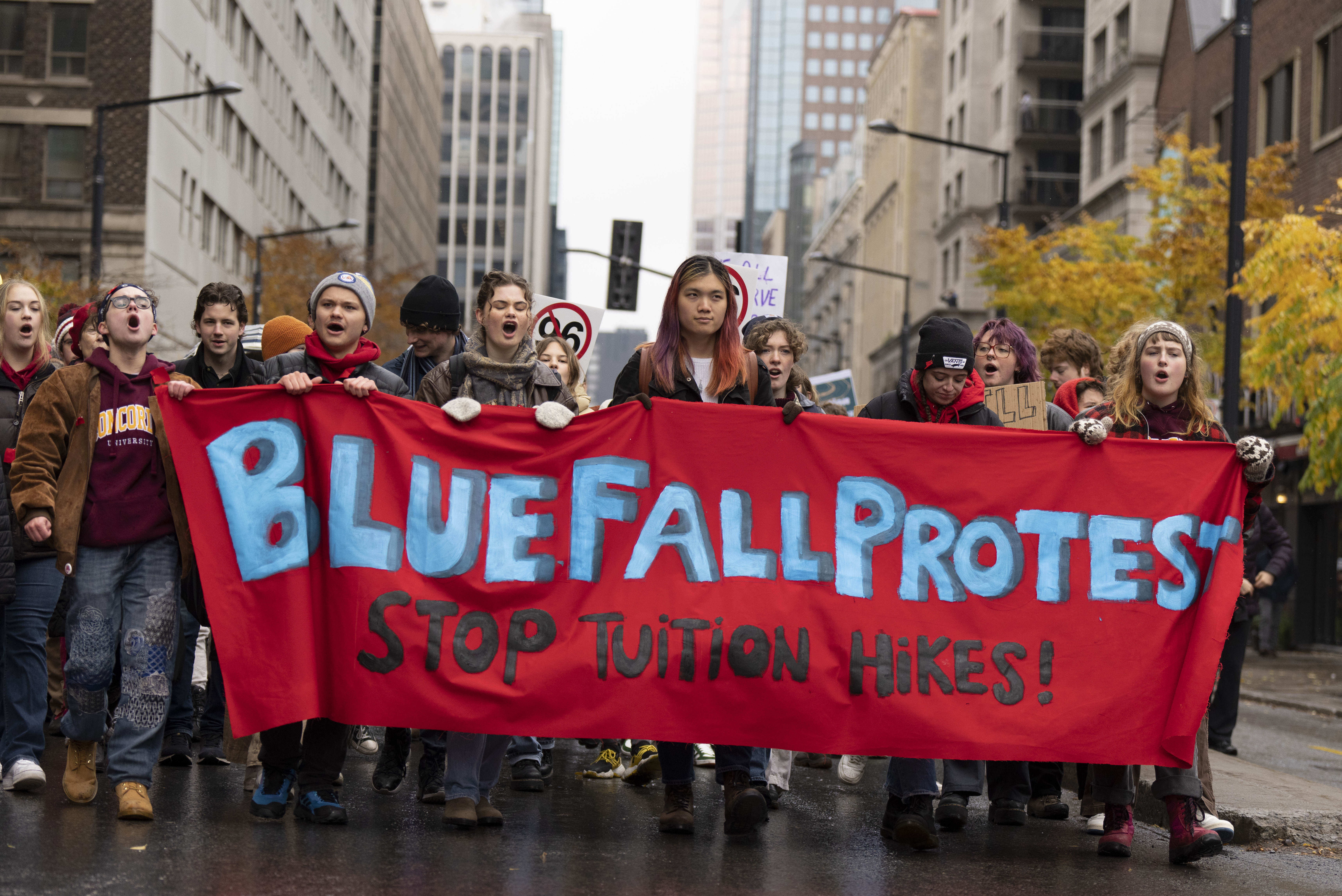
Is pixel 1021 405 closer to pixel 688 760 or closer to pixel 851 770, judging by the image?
pixel 851 770

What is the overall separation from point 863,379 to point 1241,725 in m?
70.9

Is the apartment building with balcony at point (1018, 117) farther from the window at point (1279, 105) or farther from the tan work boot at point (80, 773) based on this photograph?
the tan work boot at point (80, 773)

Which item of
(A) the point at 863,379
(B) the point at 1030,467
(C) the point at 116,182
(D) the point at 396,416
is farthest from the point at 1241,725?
(A) the point at 863,379

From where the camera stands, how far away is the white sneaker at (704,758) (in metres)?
9.59

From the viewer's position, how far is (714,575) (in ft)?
21.8

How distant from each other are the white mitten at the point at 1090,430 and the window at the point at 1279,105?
25306 millimetres

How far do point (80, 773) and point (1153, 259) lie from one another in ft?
80.4

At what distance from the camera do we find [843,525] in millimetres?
6785

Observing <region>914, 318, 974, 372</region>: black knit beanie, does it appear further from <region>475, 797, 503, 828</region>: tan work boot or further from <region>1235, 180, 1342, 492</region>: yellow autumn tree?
<region>1235, 180, 1342, 492</region>: yellow autumn tree

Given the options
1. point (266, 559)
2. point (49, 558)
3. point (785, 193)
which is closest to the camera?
point (266, 559)

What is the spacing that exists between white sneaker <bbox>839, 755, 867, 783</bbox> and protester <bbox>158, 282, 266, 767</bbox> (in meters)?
3.19

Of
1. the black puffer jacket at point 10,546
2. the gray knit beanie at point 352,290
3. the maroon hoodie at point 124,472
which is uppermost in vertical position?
the gray knit beanie at point 352,290

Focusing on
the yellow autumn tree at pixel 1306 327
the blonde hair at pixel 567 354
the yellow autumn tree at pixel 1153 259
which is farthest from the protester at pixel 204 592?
the yellow autumn tree at pixel 1153 259

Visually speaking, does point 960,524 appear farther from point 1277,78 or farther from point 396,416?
point 1277,78
